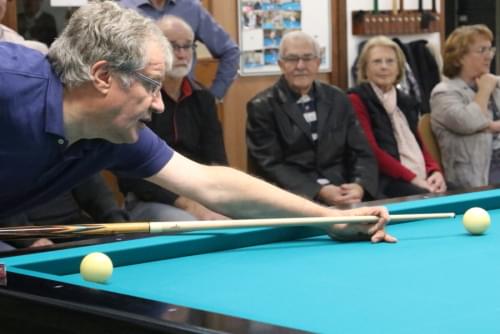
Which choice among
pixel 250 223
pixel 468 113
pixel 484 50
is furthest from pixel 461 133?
pixel 250 223

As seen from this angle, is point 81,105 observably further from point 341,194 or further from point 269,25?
point 269,25

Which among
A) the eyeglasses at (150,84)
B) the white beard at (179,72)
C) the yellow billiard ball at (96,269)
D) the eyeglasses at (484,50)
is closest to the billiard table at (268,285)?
the yellow billiard ball at (96,269)

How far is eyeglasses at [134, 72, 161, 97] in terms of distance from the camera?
8.06 ft

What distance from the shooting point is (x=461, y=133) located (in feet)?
17.7

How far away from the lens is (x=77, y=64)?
7.91 ft

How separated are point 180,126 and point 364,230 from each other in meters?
1.98

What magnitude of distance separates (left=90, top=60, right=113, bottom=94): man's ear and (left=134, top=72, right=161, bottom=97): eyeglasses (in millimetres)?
70

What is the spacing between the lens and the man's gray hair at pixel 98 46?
242 centimetres

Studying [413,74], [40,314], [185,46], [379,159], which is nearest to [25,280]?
[40,314]

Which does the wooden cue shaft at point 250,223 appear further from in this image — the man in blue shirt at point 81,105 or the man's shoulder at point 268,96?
the man's shoulder at point 268,96

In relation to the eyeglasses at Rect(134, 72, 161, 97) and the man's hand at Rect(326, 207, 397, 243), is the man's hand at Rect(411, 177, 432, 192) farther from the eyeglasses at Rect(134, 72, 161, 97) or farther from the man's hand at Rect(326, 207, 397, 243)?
the eyeglasses at Rect(134, 72, 161, 97)

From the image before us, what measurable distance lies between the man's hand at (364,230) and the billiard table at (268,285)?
0.10 feet

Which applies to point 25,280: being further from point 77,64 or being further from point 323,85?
point 323,85

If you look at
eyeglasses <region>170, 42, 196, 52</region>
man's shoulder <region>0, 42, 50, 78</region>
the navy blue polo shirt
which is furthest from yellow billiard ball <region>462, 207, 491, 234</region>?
eyeglasses <region>170, 42, 196, 52</region>
